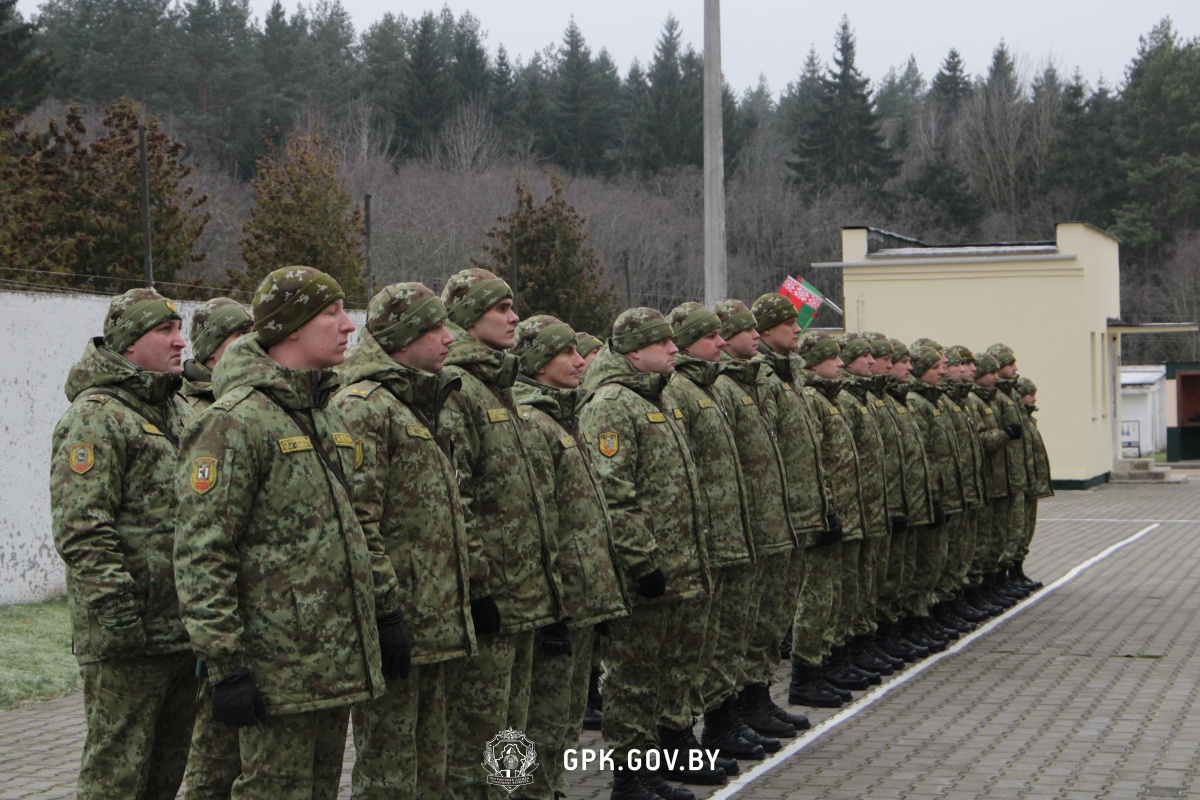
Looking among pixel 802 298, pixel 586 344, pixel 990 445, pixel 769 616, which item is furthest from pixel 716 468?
pixel 802 298

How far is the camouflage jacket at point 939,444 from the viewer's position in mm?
12219

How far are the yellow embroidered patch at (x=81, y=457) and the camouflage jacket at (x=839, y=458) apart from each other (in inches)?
215

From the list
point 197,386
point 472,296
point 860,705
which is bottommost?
point 860,705

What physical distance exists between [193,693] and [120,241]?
12840 millimetres

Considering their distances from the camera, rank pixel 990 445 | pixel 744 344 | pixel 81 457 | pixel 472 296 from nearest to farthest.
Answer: pixel 81 457 < pixel 472 296 < pixel 744 344 < pixel 990 445

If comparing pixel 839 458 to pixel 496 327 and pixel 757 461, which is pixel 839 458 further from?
pixel 496 327

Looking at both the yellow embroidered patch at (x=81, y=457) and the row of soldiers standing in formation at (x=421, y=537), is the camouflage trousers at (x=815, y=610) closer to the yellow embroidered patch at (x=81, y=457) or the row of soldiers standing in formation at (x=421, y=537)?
the row of soldiers standing in formation at (x=421, y=537)

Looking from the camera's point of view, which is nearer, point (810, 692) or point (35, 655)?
point (810, 692)

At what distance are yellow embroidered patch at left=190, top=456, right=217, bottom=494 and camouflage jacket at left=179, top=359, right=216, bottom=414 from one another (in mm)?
1951

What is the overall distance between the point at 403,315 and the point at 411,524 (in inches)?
29.6

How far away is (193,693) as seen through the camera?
5.35 metres

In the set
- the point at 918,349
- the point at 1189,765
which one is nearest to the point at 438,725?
the point at 1189,765

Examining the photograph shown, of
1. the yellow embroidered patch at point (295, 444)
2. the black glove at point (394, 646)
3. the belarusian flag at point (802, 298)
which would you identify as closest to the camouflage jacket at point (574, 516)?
the black glove at point (394, 646)

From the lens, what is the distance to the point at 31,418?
11750 millimetres
